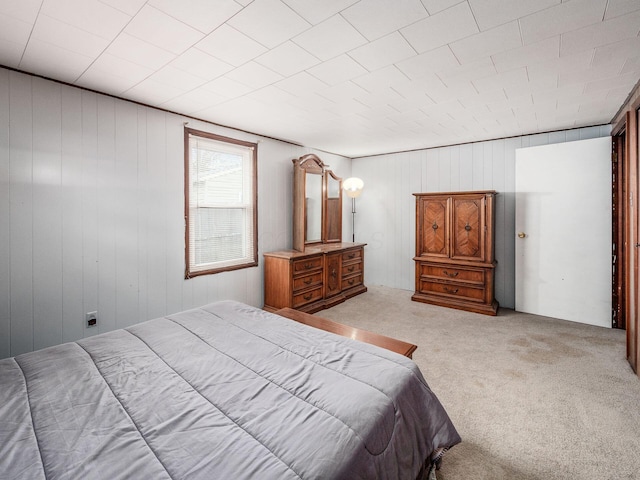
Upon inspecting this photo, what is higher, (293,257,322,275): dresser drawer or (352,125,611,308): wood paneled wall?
(352,125,611,308): wood paneled wall

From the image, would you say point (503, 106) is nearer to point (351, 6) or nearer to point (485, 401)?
point (351, 6)

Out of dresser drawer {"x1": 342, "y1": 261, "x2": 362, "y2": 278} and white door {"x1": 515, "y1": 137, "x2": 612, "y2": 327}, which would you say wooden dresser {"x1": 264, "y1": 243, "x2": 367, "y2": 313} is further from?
white door {"x1": 515, "y1": 137, "x2": 612, "y2": 327}

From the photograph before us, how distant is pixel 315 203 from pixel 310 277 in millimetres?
1237

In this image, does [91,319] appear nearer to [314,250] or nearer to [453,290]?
[314,250]

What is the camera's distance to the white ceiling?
1.68 metres

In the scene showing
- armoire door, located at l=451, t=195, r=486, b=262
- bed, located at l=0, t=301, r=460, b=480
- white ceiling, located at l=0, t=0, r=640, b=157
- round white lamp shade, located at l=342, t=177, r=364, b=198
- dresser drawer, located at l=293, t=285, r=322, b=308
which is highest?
white ceiling, located at l=0, t=0, r=640, b=157

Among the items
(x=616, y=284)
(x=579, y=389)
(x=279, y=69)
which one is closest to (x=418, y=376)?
(x=579, y=389)

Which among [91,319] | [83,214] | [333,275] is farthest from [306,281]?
[83,214]

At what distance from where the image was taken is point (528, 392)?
234 centimetres

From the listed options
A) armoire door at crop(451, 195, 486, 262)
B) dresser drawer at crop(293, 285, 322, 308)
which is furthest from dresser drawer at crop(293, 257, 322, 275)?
armoire door at crop(451, 195, 486, 262)

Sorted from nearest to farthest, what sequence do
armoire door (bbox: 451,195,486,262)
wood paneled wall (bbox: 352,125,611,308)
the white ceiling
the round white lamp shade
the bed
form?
the bed < the white ceiling < armoire door (bbox: 451,195,486,262) < wood paneled wall (bbox: 352,125,611,308) < the round white lamp shade

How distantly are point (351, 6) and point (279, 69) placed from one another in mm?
854

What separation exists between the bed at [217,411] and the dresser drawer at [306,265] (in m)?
2.24

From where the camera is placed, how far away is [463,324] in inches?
149
